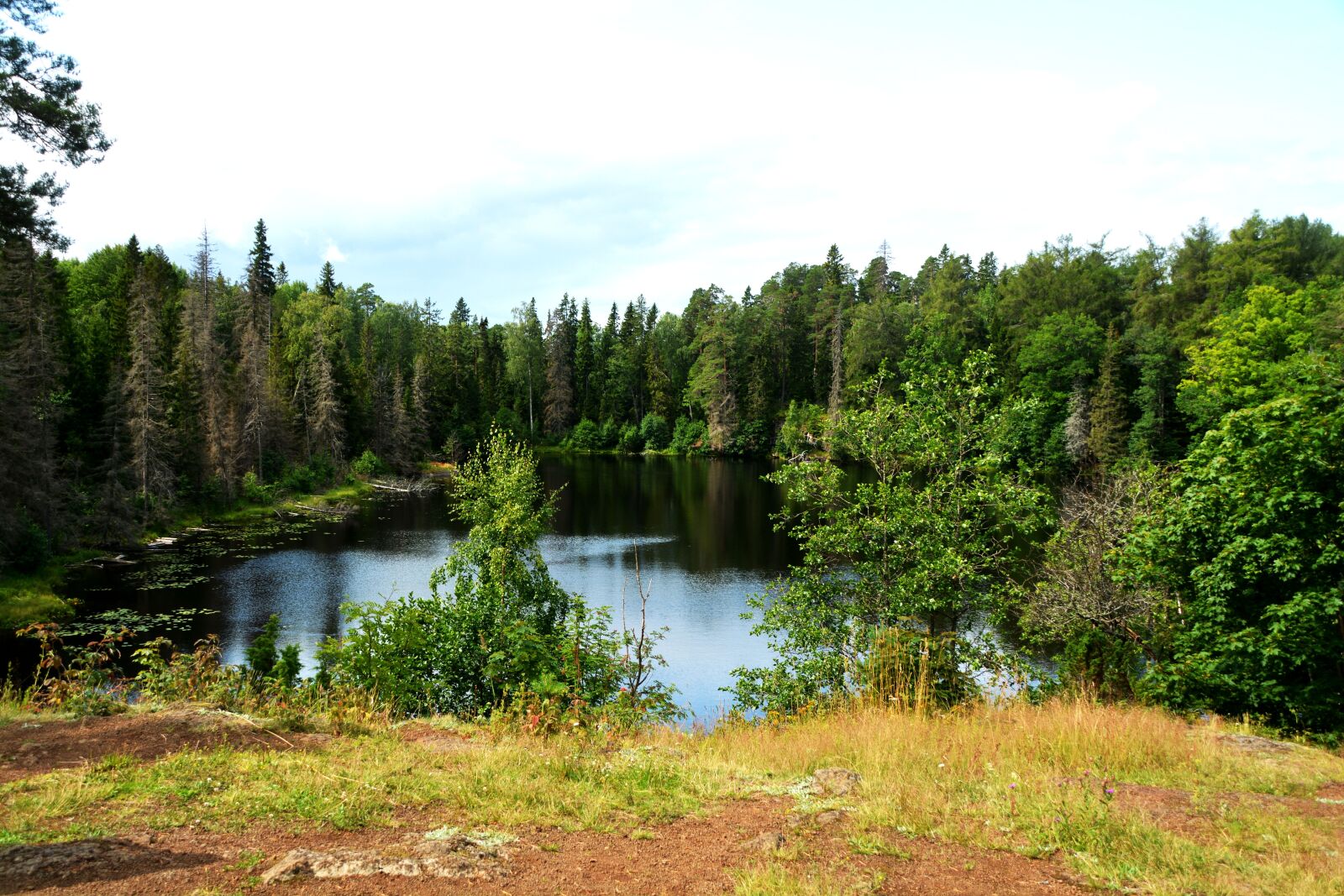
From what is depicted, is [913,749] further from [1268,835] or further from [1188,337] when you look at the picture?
[1188,337]

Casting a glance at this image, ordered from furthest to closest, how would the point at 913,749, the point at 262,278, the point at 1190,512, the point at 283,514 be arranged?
the point at 262,278 < the point at 283,514 < the point at 1190,512 < the point at 913,749

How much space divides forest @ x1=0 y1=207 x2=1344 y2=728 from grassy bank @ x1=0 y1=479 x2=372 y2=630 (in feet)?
1.94

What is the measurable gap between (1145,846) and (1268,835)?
0.95m

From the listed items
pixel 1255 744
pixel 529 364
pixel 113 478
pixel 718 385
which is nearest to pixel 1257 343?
pixel 1255 744

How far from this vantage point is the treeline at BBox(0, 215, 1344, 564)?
30.9 m

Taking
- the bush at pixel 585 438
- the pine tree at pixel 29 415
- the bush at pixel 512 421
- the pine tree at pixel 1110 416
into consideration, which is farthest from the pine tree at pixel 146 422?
the bush at pixel 585 438

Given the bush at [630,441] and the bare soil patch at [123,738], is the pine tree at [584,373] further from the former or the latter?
the bare soil patch at [123,738]

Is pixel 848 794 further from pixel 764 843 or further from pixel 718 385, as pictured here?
pixel 718 385

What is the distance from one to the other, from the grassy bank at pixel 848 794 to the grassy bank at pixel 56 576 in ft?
61.7

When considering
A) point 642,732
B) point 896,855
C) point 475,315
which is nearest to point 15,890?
point 896,855

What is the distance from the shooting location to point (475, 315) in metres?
108

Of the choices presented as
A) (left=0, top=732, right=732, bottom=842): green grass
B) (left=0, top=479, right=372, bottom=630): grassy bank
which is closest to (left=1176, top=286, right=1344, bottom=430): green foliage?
(left=0, top=732, right=732, bottom=842): green grass

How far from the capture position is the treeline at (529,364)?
30.9 meters

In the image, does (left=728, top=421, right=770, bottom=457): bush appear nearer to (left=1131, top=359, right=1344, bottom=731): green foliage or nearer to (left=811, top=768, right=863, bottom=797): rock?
(left=1131, top=359, right=1344, bottom=731): green foliage
